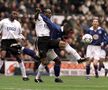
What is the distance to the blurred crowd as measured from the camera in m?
32.2

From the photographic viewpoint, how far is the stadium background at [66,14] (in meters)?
32.2

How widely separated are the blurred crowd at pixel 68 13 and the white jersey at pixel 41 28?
343 inches

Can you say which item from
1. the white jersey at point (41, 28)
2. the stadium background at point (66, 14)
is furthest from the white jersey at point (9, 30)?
the stadium background at point (66, 14)

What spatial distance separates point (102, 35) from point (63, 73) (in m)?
4.62

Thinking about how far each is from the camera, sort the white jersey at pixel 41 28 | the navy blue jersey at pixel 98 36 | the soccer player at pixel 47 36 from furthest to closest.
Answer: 1. the navy blue jersey at pixel 98 36
2. the white jersey at pixel 41 28
3. the soccer player at pixel 47 36

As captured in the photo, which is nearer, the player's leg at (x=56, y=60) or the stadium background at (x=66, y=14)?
the player's leg at (x=56, y=60)

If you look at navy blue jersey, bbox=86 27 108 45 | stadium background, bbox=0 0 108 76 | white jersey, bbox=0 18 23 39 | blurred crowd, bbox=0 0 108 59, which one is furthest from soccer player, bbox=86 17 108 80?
blurred crowd, bbox=0 0 108 59

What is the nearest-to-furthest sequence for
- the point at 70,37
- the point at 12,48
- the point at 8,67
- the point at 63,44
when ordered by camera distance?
the point at 63,44 < the point at 12,48 < the point at 8,67 < the point at 70,37

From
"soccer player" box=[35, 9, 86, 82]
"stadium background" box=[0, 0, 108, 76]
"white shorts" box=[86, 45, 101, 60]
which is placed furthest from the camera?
"stadium background" box=[0, 0, 108, 76]

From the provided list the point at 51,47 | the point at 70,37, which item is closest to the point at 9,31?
the point at 51,47

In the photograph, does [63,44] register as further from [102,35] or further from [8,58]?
[8,58]

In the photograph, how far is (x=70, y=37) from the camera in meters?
32.7

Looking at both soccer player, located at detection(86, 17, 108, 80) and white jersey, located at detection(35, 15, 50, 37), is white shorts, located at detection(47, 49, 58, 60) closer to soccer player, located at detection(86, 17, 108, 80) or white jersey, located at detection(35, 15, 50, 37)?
white jersey, located at detection(35, 15, 50, 37)

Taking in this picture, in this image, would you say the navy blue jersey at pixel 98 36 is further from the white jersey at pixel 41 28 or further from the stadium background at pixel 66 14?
the white jersey at pixel 41 28
